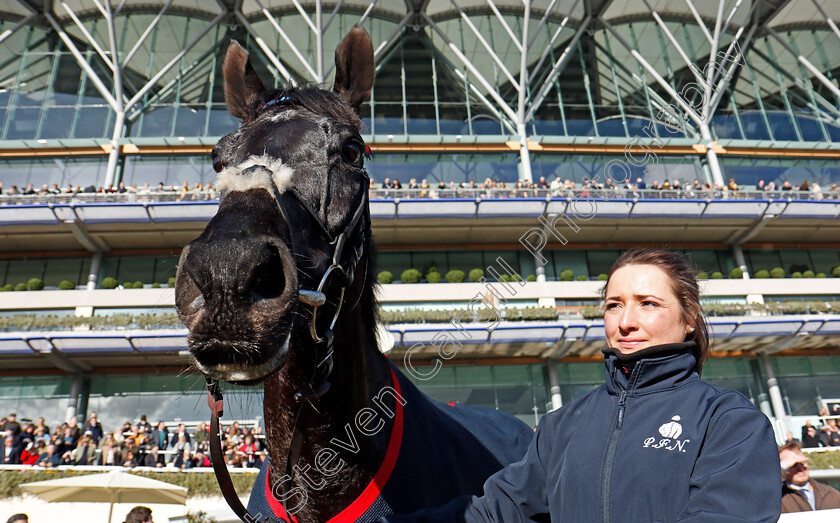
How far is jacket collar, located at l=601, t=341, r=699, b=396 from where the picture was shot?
5.56ft

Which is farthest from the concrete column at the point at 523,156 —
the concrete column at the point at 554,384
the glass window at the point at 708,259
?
the concrete column at the point at 554,384

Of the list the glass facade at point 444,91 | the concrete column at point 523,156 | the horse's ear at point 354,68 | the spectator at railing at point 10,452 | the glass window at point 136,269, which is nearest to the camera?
the horse's ear at point 354,68

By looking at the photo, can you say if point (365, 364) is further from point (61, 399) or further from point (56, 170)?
point (56, 170)

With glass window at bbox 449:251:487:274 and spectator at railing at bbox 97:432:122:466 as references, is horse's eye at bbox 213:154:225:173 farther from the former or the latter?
glass window at bbox 449:251:487:274

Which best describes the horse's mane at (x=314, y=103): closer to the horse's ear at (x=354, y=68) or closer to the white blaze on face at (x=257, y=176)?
the horse's ear at (x=354, y=68)

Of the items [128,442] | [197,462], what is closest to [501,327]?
[197,462]

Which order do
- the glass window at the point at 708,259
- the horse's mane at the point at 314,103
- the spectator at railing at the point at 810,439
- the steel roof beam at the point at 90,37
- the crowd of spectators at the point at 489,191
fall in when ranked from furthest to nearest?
1. the steel roof beam at the point at 90,37
2. the glass window at the point at 708,259
3. the crowd of spectators at the point at 489,191
4. the spectator at railing at the point at 810,439
5. the horse's mane at the point at 314,103

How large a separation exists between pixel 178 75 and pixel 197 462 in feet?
79.6

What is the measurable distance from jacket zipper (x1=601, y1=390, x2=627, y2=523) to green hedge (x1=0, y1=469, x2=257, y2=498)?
11.9 meters

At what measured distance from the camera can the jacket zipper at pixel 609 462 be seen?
5.12 feet

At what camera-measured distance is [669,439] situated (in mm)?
1554

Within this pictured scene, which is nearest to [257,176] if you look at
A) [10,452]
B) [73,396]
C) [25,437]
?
[10,452]

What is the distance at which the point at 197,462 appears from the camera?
13797 millimetres

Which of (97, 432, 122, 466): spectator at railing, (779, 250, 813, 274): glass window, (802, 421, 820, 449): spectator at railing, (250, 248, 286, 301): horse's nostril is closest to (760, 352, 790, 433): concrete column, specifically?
(779, 250, 813, 274): glass window
